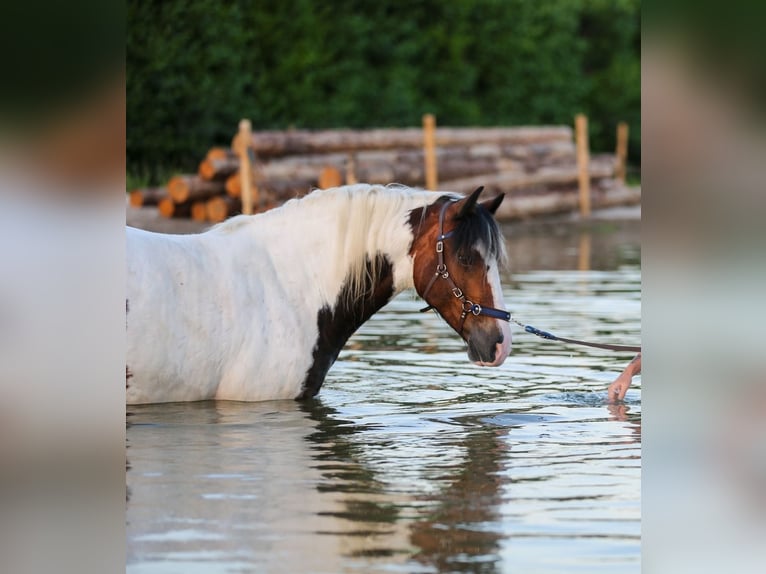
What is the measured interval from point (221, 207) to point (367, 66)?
9.39 meters

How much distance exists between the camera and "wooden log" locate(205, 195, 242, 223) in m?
21.8

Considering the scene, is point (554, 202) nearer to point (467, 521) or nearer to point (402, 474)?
point (402, 474)

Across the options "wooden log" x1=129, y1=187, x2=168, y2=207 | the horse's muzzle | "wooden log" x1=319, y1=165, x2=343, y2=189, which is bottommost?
the horse's muzzle

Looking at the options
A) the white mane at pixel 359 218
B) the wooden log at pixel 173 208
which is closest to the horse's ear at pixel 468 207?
the white mane at pixel 359 218

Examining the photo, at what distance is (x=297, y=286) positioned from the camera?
7.33 m

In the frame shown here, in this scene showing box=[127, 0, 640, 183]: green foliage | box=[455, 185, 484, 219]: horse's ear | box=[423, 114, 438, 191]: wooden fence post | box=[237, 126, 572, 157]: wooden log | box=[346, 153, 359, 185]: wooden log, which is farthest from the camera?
box=[127, 0, 640, 183]: green foliage

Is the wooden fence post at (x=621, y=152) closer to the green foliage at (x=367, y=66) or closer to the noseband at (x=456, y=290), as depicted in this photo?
the green foliage at (x=367, y=66)

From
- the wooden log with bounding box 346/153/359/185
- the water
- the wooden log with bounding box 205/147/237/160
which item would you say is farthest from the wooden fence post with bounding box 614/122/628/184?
the water

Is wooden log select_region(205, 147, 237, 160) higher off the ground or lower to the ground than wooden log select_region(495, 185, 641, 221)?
higher

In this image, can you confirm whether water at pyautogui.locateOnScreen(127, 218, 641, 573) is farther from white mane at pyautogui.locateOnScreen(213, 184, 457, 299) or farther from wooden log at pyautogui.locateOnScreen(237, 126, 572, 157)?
wooden log at pyautogui.locateOnScreen(237, 126, 572, 157)

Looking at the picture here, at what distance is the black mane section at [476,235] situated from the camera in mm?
6922

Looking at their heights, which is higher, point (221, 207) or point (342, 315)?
point (221, 207)

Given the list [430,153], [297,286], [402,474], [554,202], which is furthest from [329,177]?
[402,474]
